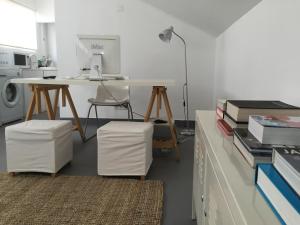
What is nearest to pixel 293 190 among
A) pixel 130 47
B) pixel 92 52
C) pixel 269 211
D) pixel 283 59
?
pixel 269 211

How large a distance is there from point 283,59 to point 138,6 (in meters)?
2.90

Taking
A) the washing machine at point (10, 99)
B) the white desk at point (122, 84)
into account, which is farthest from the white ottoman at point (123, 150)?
the washing machine at point (10, 99)

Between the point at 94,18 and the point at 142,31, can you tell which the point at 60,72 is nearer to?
the point at 94,18

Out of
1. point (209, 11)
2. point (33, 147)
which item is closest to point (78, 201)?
point (33, 147)

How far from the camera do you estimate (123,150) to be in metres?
1.96

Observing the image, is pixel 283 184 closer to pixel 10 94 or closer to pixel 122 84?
pixel 122 84

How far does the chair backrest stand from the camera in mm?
3500

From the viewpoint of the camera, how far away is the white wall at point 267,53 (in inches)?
42.8

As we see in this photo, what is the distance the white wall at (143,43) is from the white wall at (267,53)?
1.13m

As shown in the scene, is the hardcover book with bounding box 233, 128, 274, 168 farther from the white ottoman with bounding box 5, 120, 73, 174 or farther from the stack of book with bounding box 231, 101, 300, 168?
the white ottoman with bounding box 5, 120, 73, 174

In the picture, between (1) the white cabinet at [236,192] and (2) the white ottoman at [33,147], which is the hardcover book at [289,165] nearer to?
(1) the white cabinet at [236,192]

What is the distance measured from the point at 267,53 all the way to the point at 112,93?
2.43 m

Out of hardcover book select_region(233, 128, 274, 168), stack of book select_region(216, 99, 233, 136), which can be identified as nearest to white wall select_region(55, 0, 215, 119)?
stack of book select_region(216, 99, 233, 136)

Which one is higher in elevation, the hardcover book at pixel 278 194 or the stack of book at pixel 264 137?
the stack of book at pixel 264 137
